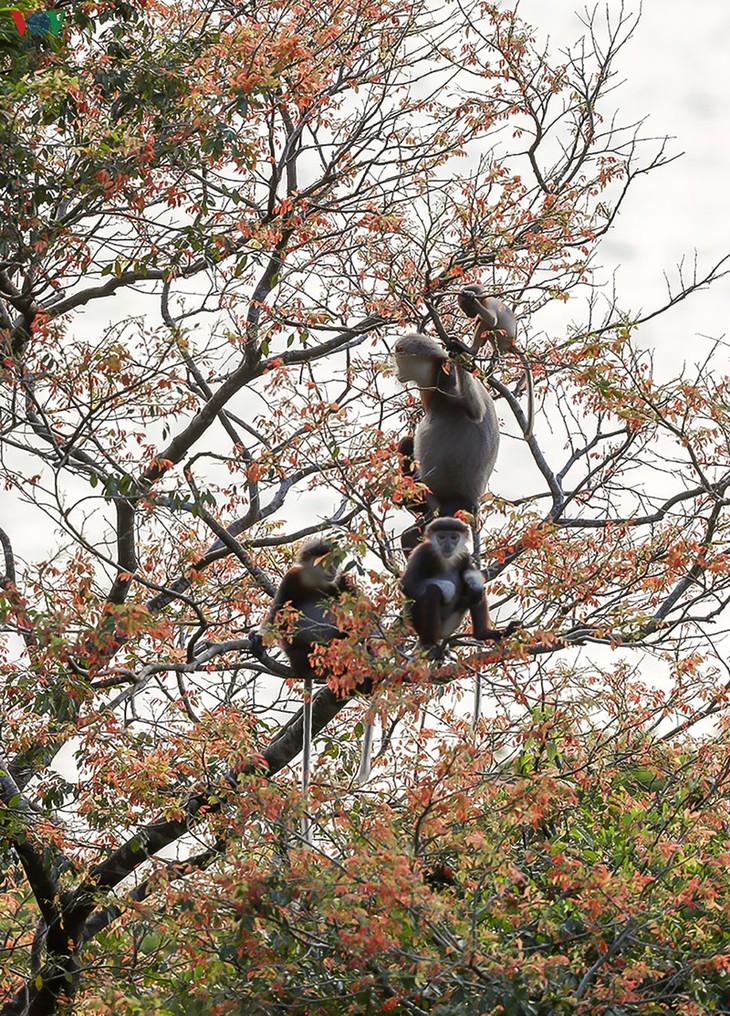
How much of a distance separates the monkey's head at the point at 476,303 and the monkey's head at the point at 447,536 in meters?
1.19

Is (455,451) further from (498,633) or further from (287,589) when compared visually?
(287,589)

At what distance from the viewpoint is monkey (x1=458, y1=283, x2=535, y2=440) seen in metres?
6.39

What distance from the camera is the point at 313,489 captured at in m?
7.83

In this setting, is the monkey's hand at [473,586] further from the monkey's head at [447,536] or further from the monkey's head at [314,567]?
the monkey's head at [314,567]

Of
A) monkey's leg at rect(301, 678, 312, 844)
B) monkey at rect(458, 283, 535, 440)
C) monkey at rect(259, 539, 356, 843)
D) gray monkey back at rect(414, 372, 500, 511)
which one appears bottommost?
monkey's leg at rect(301, 678, 312, 844)

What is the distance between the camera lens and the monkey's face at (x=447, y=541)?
5859 mm

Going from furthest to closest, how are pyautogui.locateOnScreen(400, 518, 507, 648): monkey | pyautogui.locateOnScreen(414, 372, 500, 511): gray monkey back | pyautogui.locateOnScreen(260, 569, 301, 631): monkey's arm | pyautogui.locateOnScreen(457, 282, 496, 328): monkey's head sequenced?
pyautogui.locateOnScreen(260, 569, 301, 631): monkey's arm → pyautogui.locateOnScreen(414, 372, 500, 511): gray monkey back → pyautogui.locateOnScreen(457, 282, 496, 328): monkey's head → pyautogui.locateOnScreen(400, 518, 507, 648): monkey

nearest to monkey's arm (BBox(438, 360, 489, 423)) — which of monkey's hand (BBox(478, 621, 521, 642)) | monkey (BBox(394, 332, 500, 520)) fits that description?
monkey (BBox(394, 332, 500, 520))

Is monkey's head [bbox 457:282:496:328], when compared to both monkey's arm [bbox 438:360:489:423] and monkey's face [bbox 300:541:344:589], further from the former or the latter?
monkey's face [bbox 300:541:344:589]

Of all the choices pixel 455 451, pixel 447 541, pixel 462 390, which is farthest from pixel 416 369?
pixel 447 541

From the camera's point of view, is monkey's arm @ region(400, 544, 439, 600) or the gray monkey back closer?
monkey's arm @ region(400, 544, 439, 600)

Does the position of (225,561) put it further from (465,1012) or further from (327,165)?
(465,1012)

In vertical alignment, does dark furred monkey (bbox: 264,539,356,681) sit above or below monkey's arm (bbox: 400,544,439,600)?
above

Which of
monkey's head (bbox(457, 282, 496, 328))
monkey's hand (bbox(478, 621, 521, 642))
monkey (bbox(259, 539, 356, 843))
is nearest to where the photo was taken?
monkey's hand (bbox(478, 621, 521, 642))
